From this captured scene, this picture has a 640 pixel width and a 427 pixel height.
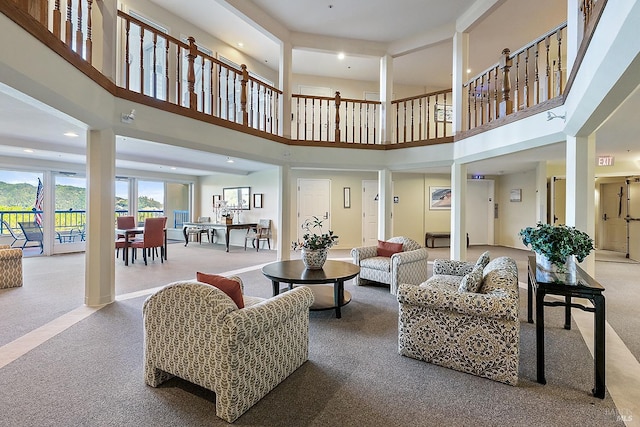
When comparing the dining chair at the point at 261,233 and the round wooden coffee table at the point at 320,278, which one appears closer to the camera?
the round wooden coffee table at the point at 320,278

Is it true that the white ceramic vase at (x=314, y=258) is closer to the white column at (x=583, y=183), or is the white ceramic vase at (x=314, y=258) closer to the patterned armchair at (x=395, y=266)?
the patterned armchair at (x=395, y=266)

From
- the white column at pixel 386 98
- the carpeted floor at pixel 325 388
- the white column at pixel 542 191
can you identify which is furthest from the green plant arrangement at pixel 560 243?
the white column at pixel 542 191

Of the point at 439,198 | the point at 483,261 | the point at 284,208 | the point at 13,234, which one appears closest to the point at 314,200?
the point at 284,208

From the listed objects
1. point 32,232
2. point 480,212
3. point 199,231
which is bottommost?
point 199,231

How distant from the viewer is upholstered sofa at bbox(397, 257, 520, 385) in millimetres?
2240

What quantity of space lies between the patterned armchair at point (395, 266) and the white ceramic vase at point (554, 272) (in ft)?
5.71

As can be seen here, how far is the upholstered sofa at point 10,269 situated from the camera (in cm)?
455

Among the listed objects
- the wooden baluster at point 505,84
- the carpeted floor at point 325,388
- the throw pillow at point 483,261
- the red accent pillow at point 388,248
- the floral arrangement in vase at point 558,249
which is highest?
the wooden baluster at point 505,84

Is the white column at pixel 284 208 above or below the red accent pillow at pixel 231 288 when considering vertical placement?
above

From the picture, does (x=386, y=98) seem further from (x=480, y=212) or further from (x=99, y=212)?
(x=99, y=212)

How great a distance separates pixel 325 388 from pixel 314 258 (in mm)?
1812

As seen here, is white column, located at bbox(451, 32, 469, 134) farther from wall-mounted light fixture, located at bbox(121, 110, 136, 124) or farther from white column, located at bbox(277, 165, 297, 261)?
wall-mounted light fixture, located at bbox(121, 110, 136, 124)

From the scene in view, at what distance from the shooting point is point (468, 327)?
2.35 metres

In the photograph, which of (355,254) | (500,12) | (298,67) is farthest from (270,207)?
(500,12)
